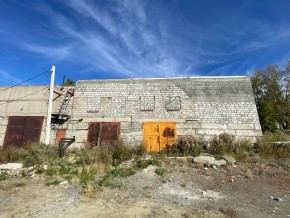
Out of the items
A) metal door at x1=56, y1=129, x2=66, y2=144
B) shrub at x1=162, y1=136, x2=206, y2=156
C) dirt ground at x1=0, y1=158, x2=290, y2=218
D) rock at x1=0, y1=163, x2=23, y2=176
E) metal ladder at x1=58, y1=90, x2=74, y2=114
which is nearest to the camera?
dirt ground at x1=0, y1=158, x2=290, y2=218

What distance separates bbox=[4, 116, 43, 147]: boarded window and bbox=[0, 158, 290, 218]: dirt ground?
7.13 meters

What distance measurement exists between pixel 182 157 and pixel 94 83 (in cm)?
895

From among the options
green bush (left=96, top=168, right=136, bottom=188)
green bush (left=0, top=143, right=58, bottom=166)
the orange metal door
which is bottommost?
green bush (left=96, top=168, right=136, bottom=188)

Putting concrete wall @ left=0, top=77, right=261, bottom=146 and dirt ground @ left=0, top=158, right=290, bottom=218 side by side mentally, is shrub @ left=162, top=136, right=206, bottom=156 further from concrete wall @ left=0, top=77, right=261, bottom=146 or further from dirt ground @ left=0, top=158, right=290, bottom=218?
concrete wall @ left=0, top=77, right=261, bottom=146

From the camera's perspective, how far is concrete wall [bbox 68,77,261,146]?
15.7m

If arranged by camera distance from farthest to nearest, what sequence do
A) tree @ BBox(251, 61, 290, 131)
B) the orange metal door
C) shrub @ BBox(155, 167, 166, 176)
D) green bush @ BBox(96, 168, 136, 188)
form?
tree @ BBox(251, 61, 290, 131)
the orange metal door
shrub @ BBox(155, 167, 166, 176)
green bush @ BBox(96, 168, 136, 188)

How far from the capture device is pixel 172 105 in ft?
54.0

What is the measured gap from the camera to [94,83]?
1764 centimetres

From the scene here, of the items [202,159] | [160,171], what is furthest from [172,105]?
[160,171]

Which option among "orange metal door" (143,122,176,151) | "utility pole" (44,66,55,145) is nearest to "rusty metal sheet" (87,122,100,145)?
"utility pole" (44,66,55,145)

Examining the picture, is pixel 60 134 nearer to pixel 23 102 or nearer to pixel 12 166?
pixel 23 102

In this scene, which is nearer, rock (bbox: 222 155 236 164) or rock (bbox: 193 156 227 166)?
rock (bbox: 193 156 227 166)

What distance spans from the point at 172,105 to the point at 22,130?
10.1 meters

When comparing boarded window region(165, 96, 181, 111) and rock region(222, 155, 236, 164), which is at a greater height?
boarded window region(165, 96, 181, 111)
